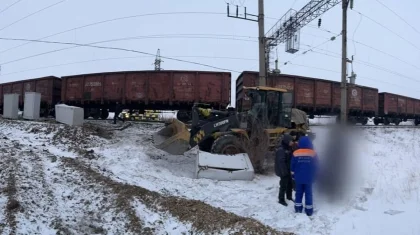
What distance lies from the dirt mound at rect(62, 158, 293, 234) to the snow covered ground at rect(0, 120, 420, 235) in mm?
18

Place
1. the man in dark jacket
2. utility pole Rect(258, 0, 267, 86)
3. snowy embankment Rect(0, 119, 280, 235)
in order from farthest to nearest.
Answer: utility pole Rect(258, 0, 267, 86) → the man in dark jacket → snowy embankment Rect(0, 119, 280, 235)

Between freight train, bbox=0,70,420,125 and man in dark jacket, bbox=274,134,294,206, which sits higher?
freight train, bbox=0,70,420,125

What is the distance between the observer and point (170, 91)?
20.0m

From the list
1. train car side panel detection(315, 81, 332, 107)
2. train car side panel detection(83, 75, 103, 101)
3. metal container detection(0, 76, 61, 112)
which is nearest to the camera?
train car side panel detection(83, 75, 103, 101)

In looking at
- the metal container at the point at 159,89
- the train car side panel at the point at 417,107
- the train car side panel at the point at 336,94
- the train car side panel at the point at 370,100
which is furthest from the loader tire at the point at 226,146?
the train car side panel at the point at 417,107

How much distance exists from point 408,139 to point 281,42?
9554 millimetres

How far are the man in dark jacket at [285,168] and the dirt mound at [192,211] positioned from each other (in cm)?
133

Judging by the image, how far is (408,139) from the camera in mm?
18688

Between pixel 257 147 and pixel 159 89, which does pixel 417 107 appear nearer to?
pixel 159 89

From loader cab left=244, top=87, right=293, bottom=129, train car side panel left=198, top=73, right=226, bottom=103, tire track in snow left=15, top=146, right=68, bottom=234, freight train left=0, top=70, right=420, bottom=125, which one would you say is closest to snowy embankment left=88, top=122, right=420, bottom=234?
tire track in snow left=15, top=146, right=68, bottom=234

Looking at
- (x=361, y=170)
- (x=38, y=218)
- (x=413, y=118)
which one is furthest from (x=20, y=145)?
(x=413, y=118)

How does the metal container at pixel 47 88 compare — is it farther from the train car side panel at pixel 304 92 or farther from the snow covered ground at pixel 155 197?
the train car side panel at pixel 304 92

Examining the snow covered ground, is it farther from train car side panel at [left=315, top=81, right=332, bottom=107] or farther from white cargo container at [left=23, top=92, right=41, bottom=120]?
train car side panel at [left=315, top=81, right=332, bottom=107]

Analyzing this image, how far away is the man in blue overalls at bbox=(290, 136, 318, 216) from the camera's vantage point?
6227 millimetres
